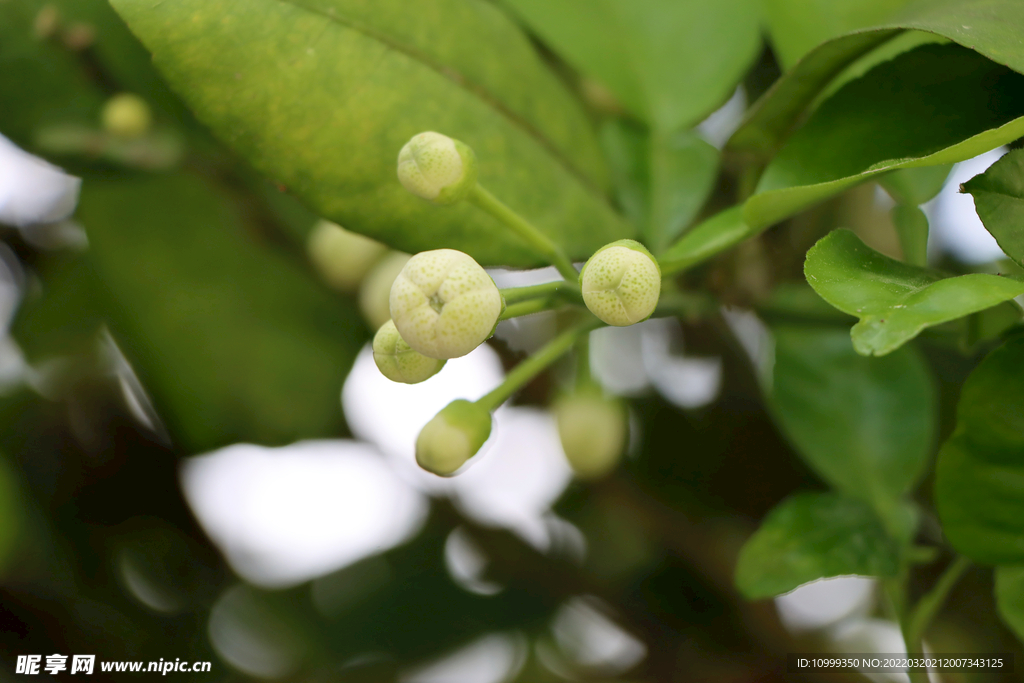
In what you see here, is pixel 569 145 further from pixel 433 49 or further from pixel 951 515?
pixel 951 515

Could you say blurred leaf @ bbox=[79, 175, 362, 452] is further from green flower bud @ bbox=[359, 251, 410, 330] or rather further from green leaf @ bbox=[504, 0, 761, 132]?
green leaf @ bbox=[504, 0, 761, 132]

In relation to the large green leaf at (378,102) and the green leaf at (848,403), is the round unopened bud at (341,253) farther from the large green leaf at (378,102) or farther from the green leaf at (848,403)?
the green leaf at (848,403)

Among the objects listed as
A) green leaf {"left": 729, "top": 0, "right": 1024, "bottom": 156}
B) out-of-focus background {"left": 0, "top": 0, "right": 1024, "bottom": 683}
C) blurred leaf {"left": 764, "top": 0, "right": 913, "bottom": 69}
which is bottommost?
out-of-focus background {"left": 0, "top": 0, "right": 1024, "bottom": 683}

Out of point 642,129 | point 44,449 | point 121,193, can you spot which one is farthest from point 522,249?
point 44,449

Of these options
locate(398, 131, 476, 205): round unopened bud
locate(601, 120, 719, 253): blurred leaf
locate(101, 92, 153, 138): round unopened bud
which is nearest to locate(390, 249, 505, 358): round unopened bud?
locate(398, 131, 476, 205): round unopened bud

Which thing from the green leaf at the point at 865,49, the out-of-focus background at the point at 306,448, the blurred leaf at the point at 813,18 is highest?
the blurred leaf at the point at 813,18

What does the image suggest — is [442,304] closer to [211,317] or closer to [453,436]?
[453,436]

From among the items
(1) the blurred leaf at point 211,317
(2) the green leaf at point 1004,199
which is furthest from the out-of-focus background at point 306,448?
(2) the green leaf at point 1004,199

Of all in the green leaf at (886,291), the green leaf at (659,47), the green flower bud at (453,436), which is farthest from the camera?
the green leaf at (659,47)
